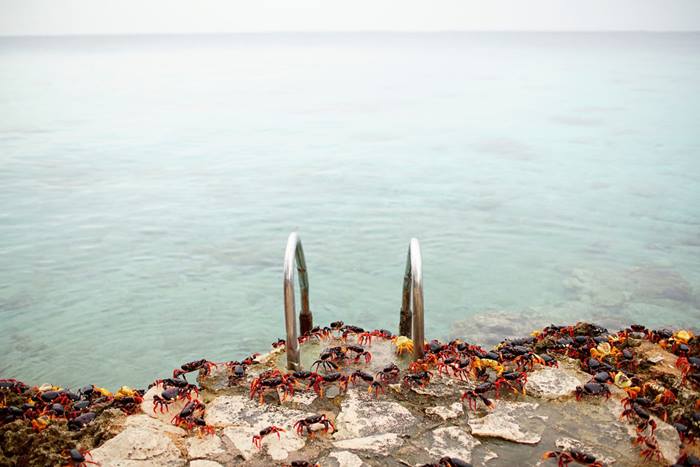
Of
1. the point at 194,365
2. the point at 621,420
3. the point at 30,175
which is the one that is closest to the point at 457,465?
the point at 621,420

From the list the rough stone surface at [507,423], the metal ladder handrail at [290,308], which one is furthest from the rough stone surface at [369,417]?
the metal ladder handrail at [290,308]

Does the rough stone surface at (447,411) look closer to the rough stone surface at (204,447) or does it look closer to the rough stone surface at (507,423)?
the rough stone surface at (507,423)

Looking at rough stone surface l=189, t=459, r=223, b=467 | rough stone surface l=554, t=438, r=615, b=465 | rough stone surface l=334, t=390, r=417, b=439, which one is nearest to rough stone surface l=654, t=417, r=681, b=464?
rough stone surface l=554, t=438, r=615, b=465

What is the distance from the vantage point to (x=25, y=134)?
27.7m

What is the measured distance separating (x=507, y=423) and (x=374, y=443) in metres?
0.83

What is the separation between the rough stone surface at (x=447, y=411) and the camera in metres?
3.95

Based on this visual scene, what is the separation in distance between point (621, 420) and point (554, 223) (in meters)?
12.5

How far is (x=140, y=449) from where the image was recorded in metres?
3.59

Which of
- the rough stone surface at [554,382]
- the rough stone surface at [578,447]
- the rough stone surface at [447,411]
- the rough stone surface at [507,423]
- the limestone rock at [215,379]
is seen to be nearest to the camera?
the rough stone surface at [578,447]

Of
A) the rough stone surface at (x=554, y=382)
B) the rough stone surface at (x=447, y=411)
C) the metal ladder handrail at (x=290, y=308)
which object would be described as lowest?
the rough stone surface at (x=447, y=411)

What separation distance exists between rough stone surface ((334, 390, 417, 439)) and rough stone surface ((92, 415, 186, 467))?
97 cm

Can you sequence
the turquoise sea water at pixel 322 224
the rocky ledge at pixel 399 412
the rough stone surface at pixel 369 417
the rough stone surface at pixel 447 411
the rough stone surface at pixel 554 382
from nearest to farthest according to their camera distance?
the rocky ledge at pixel 399 412
the rough stone surface at pixel 369 417
the rough stone surface at pixel 447 411
the rough stone surface at pixel 554 382
the turquoise sea water at pixel 322 224

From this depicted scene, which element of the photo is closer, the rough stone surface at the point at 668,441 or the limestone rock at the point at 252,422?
the rough stone surface at the point at 668,441

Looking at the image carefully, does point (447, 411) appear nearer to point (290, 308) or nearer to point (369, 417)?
point (369, 417)
